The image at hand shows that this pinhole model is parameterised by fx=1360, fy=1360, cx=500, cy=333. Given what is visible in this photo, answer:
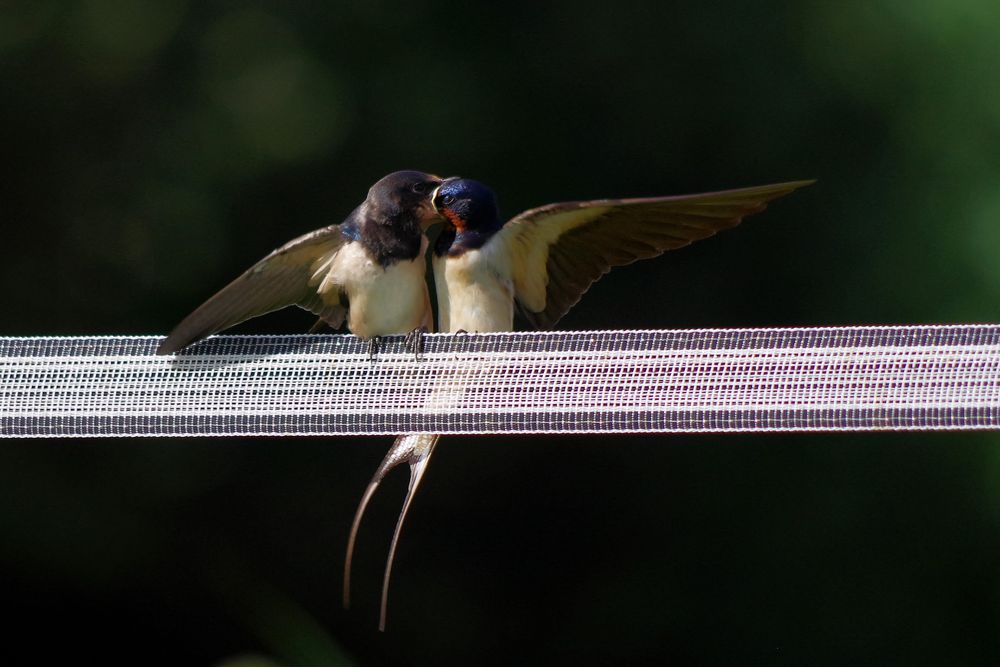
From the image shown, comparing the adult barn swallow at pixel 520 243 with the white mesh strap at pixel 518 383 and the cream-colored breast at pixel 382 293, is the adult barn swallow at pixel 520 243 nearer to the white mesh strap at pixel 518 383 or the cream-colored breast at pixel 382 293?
the cream-colored breast at pixel 382 293

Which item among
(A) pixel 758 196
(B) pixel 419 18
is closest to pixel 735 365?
(A) pixel 758 196

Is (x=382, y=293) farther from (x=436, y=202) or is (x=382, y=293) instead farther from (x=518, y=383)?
(x=518, y=383)

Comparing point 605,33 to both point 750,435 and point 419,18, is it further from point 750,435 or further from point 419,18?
point 750,435

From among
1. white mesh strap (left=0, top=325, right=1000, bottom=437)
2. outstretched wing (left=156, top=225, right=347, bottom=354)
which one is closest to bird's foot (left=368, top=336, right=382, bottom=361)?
white mesh strap (left=0, top=325, right=1000, bottom=437)

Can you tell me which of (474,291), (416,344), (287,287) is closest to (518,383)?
(416,344)

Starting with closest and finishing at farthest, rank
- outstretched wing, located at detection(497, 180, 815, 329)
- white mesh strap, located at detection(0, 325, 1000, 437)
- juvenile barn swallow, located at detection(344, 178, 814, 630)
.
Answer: white mesh strap, located at detection(0, 325, 1000, 437)
outstretched wing, located at detection(497, 180, 815, 329)
juvenile barn swallow, located at detection(344, 178, 814, 630)

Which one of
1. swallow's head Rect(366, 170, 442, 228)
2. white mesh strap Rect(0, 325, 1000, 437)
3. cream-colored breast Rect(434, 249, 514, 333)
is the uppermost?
swallow's head Rect(366, 170, 442, 228)

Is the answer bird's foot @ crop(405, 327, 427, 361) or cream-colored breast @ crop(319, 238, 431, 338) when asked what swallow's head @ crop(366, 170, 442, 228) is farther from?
bird's foot @ crop(405, 327, 427, 361)
